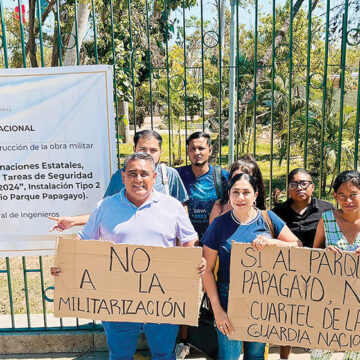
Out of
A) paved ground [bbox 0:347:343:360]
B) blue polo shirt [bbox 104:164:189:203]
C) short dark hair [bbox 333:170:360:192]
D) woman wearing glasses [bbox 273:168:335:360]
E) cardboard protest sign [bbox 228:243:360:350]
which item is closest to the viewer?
cardboard protest sign [bbox 228:243:360:350]

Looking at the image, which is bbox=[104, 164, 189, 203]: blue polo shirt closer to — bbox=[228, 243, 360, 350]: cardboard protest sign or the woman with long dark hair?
the woman with long dark hair

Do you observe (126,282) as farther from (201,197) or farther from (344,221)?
(344,221)

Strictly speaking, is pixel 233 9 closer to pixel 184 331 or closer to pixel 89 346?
pixel 184 331

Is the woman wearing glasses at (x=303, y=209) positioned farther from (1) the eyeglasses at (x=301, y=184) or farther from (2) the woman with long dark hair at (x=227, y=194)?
(2) the woman with long dark hair at (x=227, y=194)

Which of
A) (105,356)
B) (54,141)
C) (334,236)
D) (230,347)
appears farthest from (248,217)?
(105,356)

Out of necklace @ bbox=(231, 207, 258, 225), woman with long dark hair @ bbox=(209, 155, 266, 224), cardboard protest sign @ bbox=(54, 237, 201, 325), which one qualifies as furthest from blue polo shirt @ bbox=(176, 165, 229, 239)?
cardboard protest sign @ bbox=(54, 237, 201, 325)

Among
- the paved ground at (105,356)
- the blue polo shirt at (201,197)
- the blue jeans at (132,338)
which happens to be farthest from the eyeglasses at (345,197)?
the paved ground at (105,356)

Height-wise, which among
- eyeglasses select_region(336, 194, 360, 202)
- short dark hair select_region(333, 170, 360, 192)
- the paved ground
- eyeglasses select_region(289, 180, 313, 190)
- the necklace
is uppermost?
short dark hair select_region(333, 170, 360, 192)

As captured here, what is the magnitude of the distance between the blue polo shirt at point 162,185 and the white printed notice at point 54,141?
526mm

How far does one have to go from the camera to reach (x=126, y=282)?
8.61ft

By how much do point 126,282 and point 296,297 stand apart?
3.35 feet

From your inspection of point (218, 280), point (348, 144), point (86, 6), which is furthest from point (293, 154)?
point (218, 280)

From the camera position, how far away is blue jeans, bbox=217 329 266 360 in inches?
107

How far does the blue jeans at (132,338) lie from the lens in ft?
8.96
